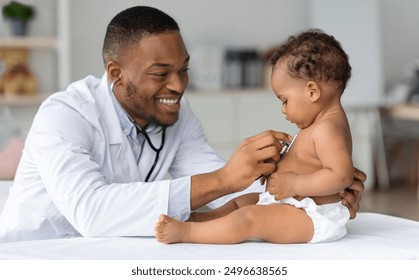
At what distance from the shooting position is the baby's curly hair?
192 centimetres

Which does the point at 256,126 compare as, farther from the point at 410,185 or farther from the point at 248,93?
the point at 410,185

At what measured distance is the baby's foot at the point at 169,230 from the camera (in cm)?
187

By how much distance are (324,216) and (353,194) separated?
0.43 feet

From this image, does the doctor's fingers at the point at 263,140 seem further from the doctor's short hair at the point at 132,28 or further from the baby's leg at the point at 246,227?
the doctor's short hair at the point at 132,28

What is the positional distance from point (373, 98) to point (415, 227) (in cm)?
382

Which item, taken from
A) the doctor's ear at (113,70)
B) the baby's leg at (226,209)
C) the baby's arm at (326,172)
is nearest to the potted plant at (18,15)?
the doctor's ear at (113,70)

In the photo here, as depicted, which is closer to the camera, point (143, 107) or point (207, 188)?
point (207, 188)

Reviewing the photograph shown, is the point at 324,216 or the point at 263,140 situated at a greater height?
the point at 263,140

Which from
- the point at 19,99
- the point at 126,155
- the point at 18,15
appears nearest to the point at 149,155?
the point at 126,155

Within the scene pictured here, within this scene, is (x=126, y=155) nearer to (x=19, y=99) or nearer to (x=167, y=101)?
(x=167, y=101)

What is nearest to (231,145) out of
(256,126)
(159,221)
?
(256,126)

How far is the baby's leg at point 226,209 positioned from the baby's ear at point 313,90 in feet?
1.11

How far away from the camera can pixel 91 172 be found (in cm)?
201

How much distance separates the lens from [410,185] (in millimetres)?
6305
